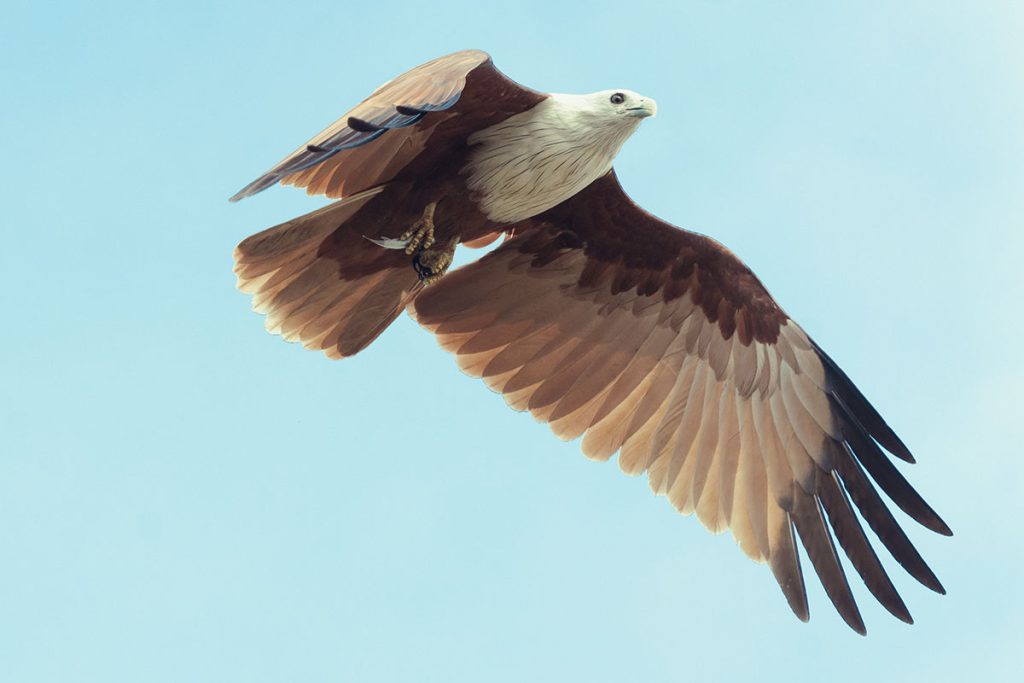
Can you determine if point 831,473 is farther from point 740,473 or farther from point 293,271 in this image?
point 293,271

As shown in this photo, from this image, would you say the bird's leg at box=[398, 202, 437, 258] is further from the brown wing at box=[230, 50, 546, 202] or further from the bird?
the brown wing at box=[230, 50, 546, 202]

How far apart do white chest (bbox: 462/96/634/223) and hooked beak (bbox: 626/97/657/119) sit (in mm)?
78

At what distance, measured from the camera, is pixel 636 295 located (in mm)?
8336

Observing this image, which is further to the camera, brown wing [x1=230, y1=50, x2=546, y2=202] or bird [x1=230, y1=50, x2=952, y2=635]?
bird [x1=230, y1=50, x2=952, y2=635]

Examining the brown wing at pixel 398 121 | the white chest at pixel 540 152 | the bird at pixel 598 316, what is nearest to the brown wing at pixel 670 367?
the bird at pixel 598 316

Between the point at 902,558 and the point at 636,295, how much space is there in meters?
2.14

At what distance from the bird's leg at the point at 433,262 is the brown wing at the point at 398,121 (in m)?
0.52

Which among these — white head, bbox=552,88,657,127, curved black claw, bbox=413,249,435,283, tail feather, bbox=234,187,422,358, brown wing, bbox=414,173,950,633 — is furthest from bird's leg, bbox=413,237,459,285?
white head, bbox=552,88,657,127

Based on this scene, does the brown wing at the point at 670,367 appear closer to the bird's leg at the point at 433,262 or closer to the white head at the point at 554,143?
the bird's leg at the point at 433,262

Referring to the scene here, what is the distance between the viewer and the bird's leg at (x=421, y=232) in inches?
294

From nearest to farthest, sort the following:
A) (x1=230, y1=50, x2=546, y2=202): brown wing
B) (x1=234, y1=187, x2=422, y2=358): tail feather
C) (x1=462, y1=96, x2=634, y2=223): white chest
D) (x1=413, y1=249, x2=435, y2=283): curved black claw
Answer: (x1=230, y1=50, x2=546, y2=202): brown wing, (x1=462, y1=96, x2=634, y2=223): white chest, (x1=234, y1=187, x2=422, y2=358): tail feather, (x1=413, y1=249, x2=435, y2=283): curved black claw

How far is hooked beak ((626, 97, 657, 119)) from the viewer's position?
732 centimetres

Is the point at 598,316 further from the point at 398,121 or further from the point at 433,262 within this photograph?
the point at 398,121

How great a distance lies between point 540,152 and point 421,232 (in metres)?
0.79
